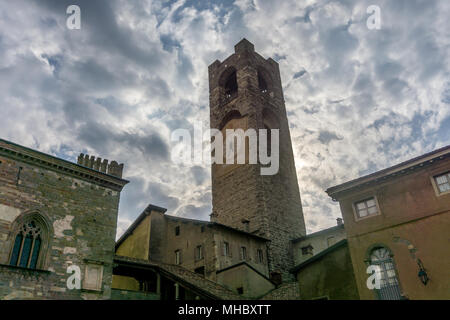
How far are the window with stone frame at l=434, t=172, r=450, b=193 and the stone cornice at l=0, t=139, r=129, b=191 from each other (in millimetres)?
14327

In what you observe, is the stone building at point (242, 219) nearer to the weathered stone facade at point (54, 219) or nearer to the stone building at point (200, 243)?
the stone building at point (200, 243)

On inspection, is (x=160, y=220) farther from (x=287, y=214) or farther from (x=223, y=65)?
(x=223, y=65)

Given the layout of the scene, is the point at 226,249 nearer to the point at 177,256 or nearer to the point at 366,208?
the point at 177,256

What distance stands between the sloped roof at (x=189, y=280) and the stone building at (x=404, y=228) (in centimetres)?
652

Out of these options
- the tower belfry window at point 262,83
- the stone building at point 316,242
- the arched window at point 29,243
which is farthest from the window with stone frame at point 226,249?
the tower belfry window at point 262,83

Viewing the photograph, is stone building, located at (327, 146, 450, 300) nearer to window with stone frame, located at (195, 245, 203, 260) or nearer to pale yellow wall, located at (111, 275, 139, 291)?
window with stone frame, located at (195, 245, 203, 260)

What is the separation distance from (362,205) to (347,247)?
2053 mm

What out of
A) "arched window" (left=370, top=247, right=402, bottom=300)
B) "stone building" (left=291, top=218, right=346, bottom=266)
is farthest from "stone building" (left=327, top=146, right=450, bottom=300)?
"stone building" (left=291, top=218, right=346, bottom=266)

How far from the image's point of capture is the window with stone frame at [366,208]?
1690 centimetres

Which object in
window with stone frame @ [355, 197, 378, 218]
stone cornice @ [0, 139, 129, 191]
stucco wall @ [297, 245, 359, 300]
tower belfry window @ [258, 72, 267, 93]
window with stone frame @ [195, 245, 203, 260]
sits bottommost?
stucco wall @ [297, 245, 359, 300]

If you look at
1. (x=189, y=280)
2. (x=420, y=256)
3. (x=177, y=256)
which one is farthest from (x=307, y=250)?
(x=420, y=256)

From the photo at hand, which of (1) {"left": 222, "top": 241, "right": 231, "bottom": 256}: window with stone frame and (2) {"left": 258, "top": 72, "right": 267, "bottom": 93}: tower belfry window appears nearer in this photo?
(1) {"left": 222, "top": 241, "right": 231, "bottom": 256}: window with stone frame

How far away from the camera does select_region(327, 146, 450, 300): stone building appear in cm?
1438
